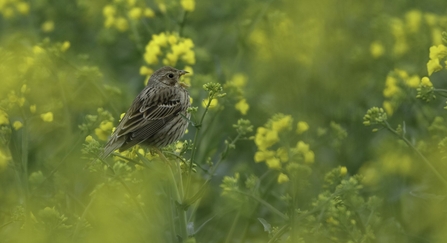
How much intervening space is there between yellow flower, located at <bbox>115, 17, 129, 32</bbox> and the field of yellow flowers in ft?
0.05

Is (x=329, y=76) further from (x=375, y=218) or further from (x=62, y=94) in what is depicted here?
(x=62, y=94)

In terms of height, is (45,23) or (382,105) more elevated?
(45,23)

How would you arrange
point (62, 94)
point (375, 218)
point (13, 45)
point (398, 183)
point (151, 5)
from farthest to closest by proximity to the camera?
point (151, 5) < point (13, 45) < point (62, 94) < point (398, 183) < point (375, 218)

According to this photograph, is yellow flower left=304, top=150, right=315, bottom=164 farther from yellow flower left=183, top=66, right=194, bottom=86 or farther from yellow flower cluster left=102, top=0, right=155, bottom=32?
yellow flower cluster left=102, top=0, right=155, bottom=32

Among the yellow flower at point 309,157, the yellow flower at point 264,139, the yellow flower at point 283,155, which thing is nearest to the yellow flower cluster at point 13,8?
the yellow flower at point 264,139

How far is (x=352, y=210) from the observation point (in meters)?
5.77

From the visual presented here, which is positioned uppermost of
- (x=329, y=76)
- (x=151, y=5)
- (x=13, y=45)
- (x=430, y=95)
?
(x=151, y=5)

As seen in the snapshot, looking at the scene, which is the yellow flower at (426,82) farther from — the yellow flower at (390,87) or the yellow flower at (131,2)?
the yellow flower at (131,2)

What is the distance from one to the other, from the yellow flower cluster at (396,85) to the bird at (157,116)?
152 cm

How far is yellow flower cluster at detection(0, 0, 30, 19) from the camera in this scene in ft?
31.9

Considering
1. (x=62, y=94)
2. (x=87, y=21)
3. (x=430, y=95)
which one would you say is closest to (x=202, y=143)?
(x=62, y=94)

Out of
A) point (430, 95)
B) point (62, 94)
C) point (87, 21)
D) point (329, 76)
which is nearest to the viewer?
point (430, 95)

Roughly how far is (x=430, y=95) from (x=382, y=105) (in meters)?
2.81

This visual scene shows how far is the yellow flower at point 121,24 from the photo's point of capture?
30.7 feet
